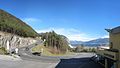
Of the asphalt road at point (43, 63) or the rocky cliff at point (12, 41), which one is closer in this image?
the asphalt road at point (43, 63)

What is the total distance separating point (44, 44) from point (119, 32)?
61806mm

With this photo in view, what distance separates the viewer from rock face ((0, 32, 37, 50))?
73.4 meters

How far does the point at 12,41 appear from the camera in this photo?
8188cm

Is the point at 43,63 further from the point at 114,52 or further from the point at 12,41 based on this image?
the point at 12,41

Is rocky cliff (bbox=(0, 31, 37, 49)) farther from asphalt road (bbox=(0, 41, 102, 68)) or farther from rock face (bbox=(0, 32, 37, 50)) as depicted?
asphalt road (bbox=(0, 41, 102, 68))

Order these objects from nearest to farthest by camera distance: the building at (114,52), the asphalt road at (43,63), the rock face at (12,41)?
the building at (114,52)
the asphalt road at (43,63)
the rock face at (12,41)

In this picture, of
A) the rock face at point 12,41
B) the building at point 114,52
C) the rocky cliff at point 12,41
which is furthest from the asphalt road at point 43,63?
the rocky cliff at point 12,41

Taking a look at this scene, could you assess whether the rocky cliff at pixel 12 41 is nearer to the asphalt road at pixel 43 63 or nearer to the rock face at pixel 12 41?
the rock face at pixel 12 41

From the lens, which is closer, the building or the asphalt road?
the building

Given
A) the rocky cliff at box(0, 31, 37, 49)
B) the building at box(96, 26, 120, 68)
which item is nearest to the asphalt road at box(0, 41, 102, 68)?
the building at box(96, 26, 120, 68)

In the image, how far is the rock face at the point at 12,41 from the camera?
73.4 meters

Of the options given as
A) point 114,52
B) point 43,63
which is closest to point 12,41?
point 43,63

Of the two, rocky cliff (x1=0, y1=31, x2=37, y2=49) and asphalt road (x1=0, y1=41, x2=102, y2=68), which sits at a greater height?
rocky cliff (x1=0, y1=31, x2=37, y2=49)

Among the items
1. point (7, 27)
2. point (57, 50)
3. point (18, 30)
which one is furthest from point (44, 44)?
point (7, 27)
